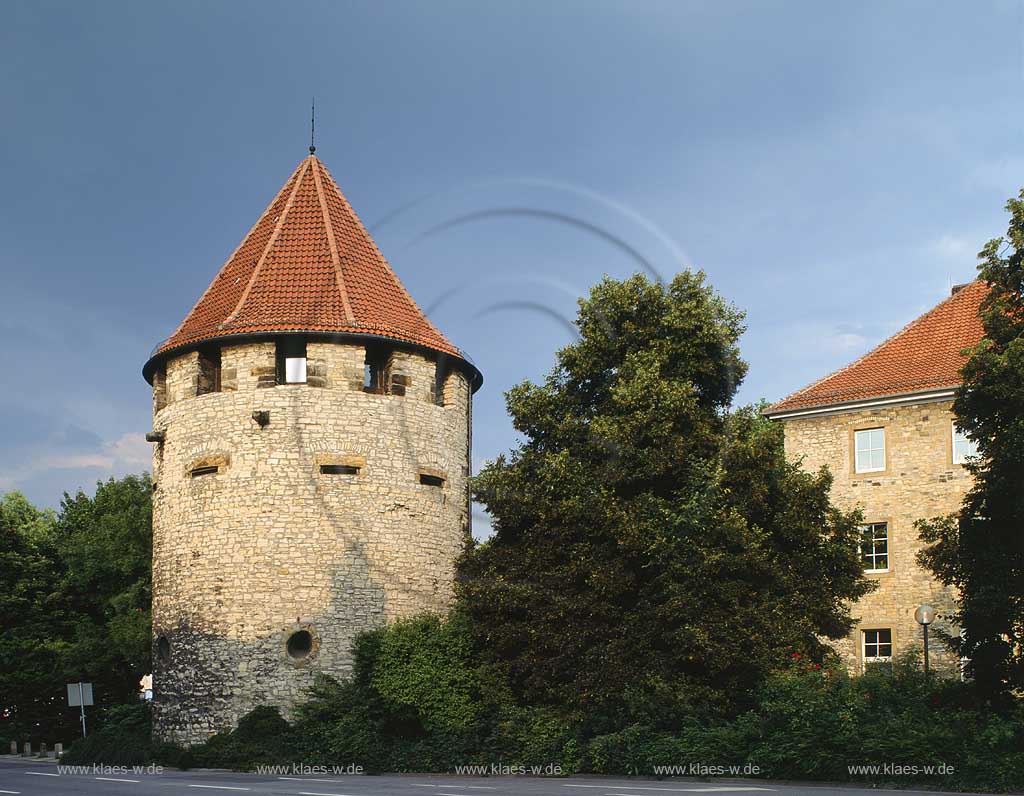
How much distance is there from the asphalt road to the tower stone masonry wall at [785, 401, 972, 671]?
10.8 meters

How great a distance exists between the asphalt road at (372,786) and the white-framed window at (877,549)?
1127 centimetres

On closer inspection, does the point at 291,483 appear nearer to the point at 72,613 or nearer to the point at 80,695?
the point at 80,695

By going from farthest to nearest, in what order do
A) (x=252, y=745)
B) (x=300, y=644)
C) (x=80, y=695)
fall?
(x=80, y=695)
(x=300, y=644)
(x=252, y=745)

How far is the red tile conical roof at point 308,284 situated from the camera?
2966 centimetres

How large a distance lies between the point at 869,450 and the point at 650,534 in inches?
383

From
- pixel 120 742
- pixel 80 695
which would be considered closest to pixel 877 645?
pixel 120 742

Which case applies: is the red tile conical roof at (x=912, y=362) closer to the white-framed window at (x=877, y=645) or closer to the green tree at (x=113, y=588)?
the white-framed window at (x=877, y=645)

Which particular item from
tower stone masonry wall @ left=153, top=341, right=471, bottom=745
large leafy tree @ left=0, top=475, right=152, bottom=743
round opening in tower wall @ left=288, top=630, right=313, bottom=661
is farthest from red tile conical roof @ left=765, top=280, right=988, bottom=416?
large leafy tree @ left=0, top=475, right=152, bottom=743

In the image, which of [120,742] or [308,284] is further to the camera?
[308,284]

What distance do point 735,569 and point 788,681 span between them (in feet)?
8.47

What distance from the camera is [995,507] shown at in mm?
20734

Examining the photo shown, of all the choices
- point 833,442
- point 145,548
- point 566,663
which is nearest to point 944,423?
point 833,442

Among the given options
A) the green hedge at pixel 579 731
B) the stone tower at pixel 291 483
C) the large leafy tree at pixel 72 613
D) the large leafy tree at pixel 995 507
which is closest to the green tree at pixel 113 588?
the large leafy tree at pixel 72 613

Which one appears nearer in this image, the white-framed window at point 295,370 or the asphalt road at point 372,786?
the asphalt road at point 372,786
